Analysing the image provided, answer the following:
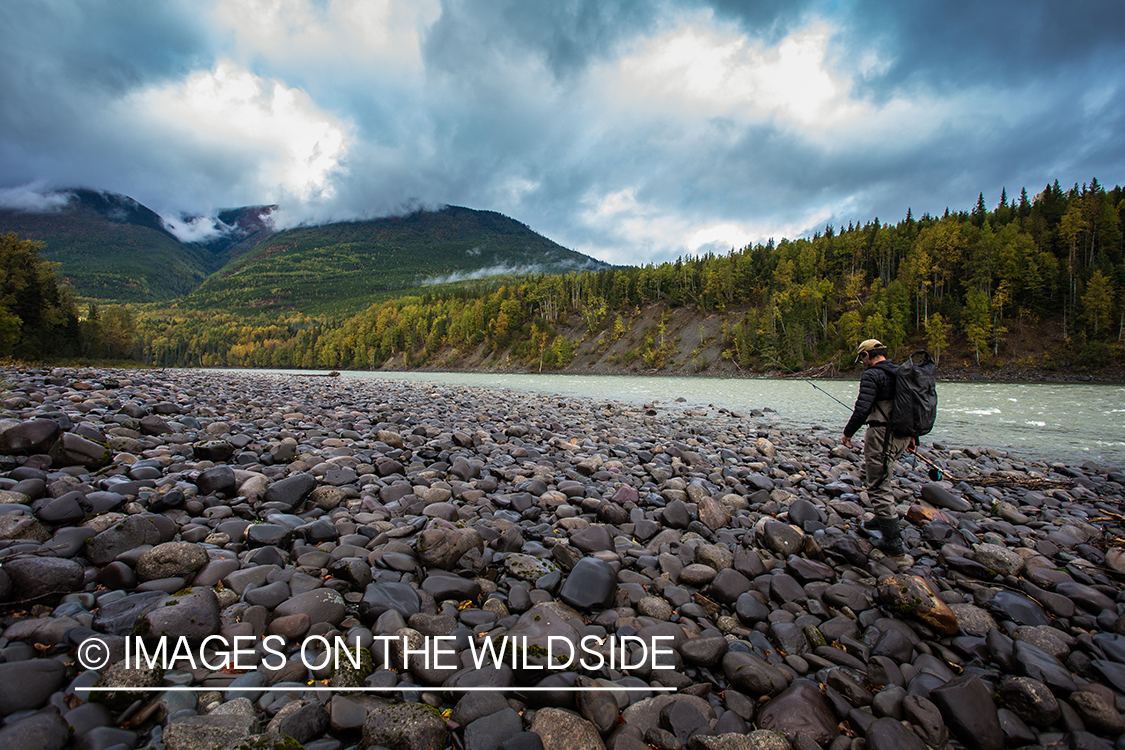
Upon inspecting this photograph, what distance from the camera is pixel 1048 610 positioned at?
13.3 feet

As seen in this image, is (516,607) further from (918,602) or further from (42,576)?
(918,602)

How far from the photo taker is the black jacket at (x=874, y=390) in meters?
5.55

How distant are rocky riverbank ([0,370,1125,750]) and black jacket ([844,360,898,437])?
5.01 feet

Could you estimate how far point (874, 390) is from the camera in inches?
220

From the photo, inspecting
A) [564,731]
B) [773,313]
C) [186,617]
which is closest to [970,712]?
[564,731]

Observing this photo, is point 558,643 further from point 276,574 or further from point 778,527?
point 778,527

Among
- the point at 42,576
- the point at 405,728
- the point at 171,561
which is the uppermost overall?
the point at 42,576

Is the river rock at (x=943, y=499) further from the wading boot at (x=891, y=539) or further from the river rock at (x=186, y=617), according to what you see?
the river rock at (x=186, y=617)

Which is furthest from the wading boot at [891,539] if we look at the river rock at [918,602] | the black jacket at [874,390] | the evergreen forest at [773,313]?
the evergreen forest at [773,313]

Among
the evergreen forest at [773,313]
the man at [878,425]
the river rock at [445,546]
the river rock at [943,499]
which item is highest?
the evergreen forest at [773,313]

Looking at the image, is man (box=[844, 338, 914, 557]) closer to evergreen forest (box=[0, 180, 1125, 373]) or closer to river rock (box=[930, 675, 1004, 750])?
river rock (box=[930, 675, 1004, 750])

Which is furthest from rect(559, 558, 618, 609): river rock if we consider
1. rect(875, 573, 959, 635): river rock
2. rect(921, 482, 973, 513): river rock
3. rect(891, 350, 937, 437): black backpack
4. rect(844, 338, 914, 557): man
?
rect(921, 482, 973, 513): river rock

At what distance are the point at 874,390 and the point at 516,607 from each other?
516cm

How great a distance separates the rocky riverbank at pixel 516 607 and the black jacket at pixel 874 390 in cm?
153
